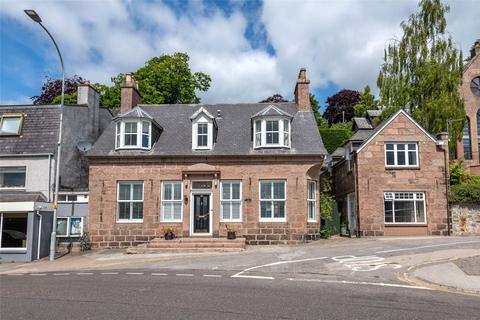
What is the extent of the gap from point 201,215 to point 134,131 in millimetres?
6076

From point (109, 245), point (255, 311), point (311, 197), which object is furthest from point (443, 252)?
point (109, 245)

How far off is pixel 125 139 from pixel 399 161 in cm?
1618

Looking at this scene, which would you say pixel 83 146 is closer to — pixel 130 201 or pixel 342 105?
pixel 130 201

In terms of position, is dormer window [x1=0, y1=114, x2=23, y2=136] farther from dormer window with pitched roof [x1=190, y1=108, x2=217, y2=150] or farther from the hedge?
the hedge

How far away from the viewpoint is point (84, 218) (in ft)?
76.9

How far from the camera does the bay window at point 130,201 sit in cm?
2348

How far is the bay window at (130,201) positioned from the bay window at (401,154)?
14656 millimetres

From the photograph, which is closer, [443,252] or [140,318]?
[140,318]

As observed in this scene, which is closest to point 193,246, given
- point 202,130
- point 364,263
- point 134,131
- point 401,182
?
point 202,130

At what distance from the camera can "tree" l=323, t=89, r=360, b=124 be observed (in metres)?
64.6

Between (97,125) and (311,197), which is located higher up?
(97,125)

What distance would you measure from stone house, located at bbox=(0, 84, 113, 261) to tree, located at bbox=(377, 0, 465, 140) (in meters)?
22.4

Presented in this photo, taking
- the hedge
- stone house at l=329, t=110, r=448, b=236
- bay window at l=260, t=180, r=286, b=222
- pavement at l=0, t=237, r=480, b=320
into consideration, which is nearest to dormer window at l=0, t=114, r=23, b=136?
pavement at l=0, t=237, r=480, b=320

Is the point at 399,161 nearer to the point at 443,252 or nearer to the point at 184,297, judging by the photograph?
the point at 443,252
